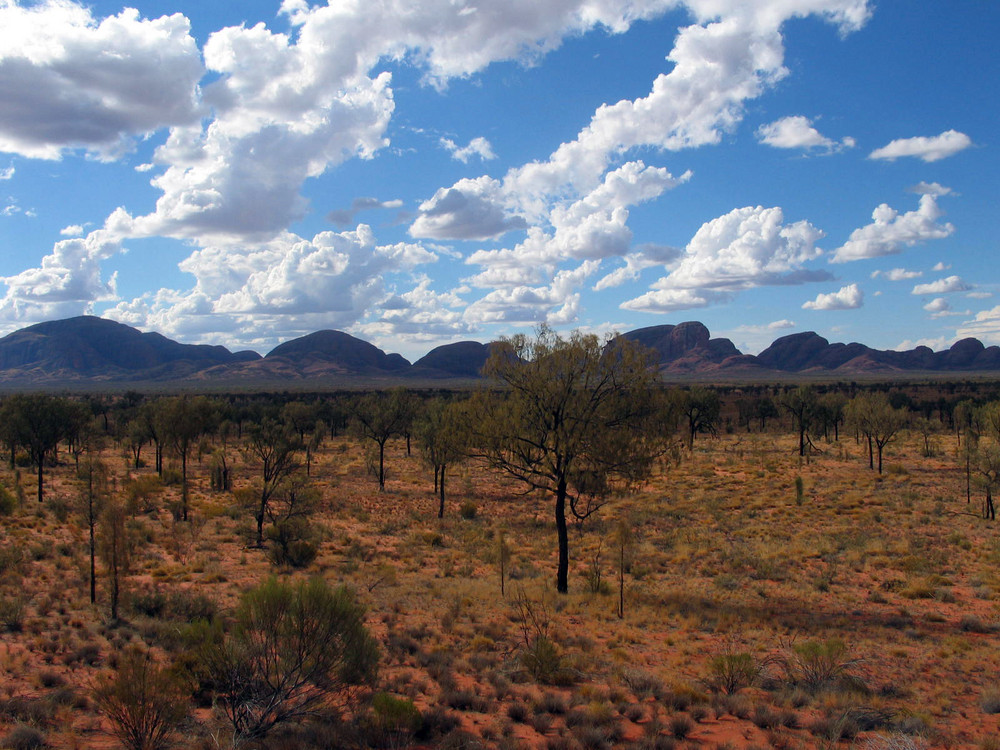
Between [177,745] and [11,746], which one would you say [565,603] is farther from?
[11,746]

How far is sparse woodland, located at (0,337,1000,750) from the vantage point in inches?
332

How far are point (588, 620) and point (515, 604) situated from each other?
1888 millimetres

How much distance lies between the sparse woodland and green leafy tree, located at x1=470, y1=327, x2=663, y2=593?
0.28 ft

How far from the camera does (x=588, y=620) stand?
14.0m

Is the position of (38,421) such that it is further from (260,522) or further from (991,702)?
(991,702)

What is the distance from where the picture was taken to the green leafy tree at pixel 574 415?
16078mm

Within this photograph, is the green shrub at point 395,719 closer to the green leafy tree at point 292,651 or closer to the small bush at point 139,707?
the green leafy tree at point 292,651

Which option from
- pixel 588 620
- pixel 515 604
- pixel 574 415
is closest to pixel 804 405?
pixel 574 415

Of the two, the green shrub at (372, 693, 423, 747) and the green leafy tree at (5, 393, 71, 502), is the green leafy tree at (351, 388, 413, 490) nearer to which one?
the green leafy tree at (5, 393, 71, 502)

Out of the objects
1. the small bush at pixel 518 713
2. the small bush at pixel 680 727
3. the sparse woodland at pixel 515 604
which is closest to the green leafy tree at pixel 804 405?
the sparse woodland at pixel 515 604

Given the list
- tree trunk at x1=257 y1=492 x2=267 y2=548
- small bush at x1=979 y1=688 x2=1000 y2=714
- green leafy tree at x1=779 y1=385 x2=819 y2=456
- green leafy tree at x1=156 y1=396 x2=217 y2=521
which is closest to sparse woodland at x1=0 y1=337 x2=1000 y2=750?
small bush at x1=979 y1=688 x2=1000 y2=714

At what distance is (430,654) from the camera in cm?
1121

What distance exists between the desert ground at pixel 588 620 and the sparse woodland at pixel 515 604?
0.07 meters

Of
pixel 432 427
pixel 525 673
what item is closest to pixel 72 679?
pixel 525 673
